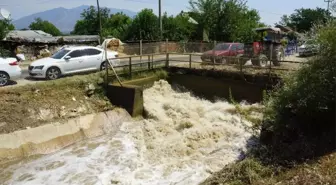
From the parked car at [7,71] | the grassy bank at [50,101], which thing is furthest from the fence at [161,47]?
the parked car at [7,71]

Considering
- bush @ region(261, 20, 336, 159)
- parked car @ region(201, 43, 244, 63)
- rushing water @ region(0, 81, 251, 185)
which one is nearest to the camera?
bush @ region(261, 20, 336, 159)

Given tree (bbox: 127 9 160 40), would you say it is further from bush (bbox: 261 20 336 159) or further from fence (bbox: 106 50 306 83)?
bush (bbox: 261 20 336 159)

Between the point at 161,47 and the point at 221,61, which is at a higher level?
the point at 161,47

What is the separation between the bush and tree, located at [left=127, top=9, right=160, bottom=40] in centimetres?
3124

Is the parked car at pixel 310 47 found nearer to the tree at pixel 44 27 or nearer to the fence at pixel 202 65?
the fence at pixel 202 65

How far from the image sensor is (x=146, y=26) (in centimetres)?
3897

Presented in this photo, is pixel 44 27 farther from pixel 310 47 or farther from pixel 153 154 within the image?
pixel 310 47

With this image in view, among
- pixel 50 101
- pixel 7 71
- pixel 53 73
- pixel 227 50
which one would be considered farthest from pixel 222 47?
pixel 7 71

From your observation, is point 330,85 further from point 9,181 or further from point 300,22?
point 300,22

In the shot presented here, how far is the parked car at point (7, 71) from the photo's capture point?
46.4ft

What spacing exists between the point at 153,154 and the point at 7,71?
8.04m

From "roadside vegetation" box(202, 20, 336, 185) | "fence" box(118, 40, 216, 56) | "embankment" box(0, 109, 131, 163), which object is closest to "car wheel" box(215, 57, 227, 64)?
"fence" box(118, 40, 216, 56)

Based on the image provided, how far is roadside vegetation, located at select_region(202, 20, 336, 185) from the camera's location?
5.51 meters

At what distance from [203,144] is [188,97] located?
5.73 metres
